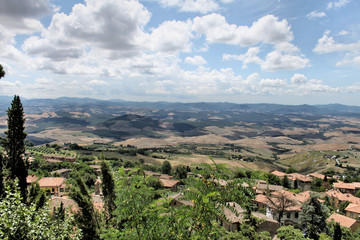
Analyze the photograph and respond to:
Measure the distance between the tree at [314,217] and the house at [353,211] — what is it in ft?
68.9

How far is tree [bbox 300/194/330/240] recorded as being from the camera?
38.1 metres

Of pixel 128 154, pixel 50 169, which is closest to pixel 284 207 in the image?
pixel 50 169

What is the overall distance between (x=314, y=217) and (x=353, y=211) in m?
24.0

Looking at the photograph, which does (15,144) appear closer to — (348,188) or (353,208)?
(353,208)

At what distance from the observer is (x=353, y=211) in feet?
174

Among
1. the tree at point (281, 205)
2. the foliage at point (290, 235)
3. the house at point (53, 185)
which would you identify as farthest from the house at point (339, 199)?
the house at point (53, 185)

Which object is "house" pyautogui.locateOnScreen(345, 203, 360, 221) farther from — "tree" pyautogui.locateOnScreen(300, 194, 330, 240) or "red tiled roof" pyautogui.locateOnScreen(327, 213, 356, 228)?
"tree" pyautogui.locateOnScreen(300, 194, 330, 240)

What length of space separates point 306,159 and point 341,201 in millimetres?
122501

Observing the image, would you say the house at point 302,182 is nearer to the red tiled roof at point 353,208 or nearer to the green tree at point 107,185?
the red tiled roof at point 353,208

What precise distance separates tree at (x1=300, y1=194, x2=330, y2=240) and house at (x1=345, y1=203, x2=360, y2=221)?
21.0m

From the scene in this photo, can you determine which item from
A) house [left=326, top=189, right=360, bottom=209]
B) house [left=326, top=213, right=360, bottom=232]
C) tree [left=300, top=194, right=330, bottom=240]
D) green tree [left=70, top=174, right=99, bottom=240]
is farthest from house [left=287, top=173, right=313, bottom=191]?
green tree [left=70, top=174, right=99, bottom=240]

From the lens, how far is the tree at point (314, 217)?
125ft

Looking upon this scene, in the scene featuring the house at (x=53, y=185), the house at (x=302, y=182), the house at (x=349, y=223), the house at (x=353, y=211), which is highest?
the house at (x=349, y=223)

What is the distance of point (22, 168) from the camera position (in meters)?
20.6
